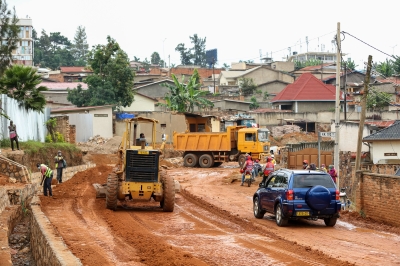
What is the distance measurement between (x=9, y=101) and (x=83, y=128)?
23910 millimetres

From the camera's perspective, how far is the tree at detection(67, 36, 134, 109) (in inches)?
2687

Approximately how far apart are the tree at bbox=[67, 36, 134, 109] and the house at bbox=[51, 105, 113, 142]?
691 centimetres

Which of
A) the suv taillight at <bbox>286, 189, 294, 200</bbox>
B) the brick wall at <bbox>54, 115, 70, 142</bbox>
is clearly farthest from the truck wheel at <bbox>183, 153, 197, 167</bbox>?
the suv taillight at <bbox>286, 189, 294, 200</bbox>

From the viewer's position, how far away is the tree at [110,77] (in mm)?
68250

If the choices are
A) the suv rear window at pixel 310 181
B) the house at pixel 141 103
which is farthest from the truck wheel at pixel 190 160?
the suv rear window at pixel 310 181

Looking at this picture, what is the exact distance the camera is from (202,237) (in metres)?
16.4

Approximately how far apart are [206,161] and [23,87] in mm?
15297

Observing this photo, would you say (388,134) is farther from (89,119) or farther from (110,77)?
(110,77)

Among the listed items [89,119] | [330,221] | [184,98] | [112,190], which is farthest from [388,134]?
[89,119]

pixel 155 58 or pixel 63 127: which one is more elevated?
pixel 155 58

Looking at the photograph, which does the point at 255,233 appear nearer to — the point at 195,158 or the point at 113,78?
the point at 195,158

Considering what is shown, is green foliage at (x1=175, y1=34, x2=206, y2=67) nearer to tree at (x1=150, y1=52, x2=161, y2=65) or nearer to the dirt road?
tree at (x1=150, y1=52, x2=161, y2=65)

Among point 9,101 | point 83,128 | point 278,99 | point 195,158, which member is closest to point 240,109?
point 278,99

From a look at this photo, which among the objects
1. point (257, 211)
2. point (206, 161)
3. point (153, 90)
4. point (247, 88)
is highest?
point (247, 88)
